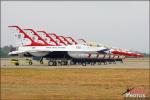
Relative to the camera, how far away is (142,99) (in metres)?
13.2

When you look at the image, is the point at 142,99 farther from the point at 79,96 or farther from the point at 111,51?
the point at 111,51

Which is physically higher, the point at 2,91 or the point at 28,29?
the point at 28,29

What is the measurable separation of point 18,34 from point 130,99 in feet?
203

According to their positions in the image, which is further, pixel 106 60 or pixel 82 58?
pixel 106 60

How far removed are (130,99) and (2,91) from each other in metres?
10.7

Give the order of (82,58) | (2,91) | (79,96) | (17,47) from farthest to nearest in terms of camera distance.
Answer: (17,47)
(82,58)
(2,91)
(79,96)

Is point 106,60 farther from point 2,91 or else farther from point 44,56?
point 2,91

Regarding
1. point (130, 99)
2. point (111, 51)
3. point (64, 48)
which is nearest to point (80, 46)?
point (64, 48)

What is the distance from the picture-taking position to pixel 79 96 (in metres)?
20.6

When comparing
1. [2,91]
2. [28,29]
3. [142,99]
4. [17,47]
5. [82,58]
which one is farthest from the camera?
[28,29]

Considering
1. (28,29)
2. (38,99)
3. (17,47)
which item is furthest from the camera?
(28,29)

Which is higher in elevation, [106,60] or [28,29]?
[28,29]

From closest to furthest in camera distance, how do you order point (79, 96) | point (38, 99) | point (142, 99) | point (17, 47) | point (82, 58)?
point (142, 99)
point (38, 99)
point (79, 96)
point (82, 58)
point (17, 47)

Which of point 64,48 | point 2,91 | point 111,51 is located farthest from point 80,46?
point 2,91
